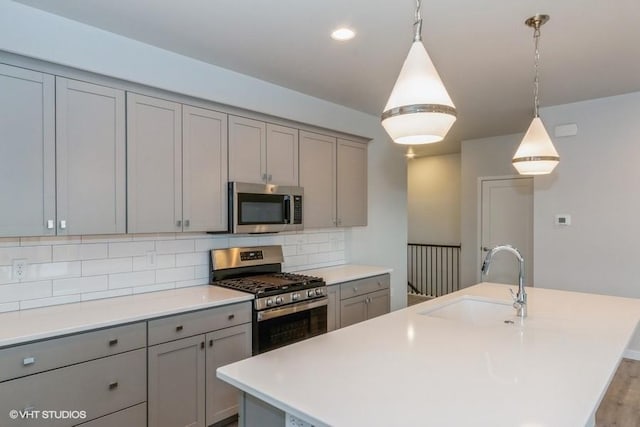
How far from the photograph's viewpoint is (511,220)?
5621 mm

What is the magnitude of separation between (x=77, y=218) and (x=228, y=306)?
3.51ft

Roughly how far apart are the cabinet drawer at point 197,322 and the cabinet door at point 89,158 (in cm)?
65

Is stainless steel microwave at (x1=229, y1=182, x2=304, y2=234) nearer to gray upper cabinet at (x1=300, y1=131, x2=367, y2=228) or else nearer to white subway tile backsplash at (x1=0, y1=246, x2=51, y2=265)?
gray upper cabinet at (x1=300, y1=131, x2=367, y2=228)

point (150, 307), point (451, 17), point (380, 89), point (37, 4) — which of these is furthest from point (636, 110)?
point (37, 4)

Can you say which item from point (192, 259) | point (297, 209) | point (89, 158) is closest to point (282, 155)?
point (297, 209)

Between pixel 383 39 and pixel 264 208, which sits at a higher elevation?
pixel 383 39

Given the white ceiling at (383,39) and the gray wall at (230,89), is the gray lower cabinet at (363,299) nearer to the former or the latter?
the gray wall at (230,89)

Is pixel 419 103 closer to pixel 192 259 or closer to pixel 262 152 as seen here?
pixel 262 152

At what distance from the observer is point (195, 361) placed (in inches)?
99.3

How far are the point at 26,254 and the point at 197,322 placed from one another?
42.7 inches

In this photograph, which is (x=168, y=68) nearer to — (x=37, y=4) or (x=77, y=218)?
(x=37, y=4)

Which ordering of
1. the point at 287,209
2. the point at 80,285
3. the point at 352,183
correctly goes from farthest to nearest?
the point at 352,183 < the point at 287,209 < the point at 80,285

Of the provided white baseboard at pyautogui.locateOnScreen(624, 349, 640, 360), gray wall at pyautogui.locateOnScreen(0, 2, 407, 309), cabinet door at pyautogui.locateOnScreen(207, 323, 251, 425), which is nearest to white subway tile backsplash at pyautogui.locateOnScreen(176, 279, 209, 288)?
cabinet door at pyautogui.locateOnScreen(207, 323, 251, 425)

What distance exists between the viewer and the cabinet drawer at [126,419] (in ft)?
6.93
